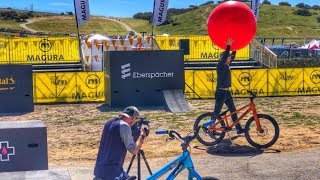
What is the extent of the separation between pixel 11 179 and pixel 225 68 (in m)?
5.96

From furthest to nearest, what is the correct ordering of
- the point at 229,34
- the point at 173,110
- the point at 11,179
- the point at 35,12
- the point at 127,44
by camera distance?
the point at 35,12, the point at 127,44, the point at 173,110, the point at 229,34, the point at 11,179

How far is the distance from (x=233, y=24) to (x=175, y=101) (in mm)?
6336

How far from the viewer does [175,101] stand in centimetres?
1791

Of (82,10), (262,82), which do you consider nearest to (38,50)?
(82,10)

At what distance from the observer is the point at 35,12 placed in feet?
312

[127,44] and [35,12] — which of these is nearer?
[127,44]

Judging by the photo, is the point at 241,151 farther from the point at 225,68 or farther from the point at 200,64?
the point at 200,64

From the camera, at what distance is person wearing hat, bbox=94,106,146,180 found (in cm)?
652

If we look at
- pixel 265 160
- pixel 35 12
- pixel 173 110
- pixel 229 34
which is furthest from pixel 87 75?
pixel 35 12

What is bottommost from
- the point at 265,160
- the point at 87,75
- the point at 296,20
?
the point at 265,160

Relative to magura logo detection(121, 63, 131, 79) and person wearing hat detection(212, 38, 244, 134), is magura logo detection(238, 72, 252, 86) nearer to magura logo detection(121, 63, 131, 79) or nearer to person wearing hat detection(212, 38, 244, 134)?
magura logo detection(121, 63, 131, 79)

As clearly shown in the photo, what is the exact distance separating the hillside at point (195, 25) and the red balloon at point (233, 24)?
59.9 metres

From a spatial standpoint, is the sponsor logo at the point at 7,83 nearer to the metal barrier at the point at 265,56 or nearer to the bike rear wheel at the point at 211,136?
the bike rear wheel at the point at 211,136

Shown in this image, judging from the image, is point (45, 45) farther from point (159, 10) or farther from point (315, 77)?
point (315, 77)
